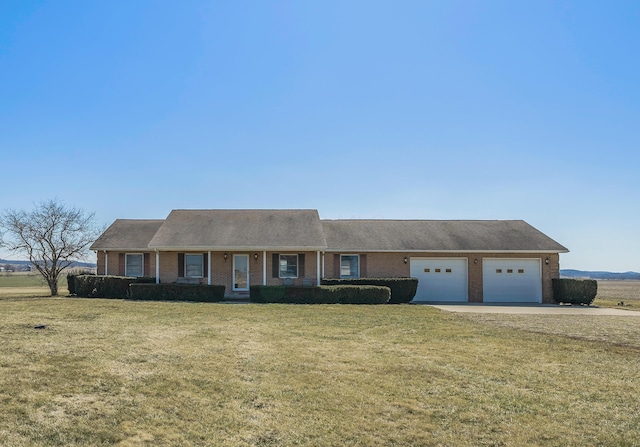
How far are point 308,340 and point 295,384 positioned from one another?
3.74m

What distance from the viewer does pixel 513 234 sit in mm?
27203

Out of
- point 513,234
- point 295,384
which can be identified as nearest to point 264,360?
point 295,384

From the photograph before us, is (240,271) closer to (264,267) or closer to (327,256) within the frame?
(264,267)

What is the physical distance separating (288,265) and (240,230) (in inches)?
132

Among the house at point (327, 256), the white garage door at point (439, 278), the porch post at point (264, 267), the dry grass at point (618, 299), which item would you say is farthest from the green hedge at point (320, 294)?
the dry grass at point (618, 299)

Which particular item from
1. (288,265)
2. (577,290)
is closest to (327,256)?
(288,265)

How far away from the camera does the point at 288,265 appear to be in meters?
24.9

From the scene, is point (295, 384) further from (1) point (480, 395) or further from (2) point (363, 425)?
(1) point (480, 395)

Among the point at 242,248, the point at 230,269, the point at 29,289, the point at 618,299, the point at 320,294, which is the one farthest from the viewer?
the point at 29,289

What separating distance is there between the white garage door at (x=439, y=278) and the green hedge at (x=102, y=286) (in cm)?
1440

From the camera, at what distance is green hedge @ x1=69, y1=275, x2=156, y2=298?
22.8 meters

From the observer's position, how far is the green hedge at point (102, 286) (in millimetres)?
22797

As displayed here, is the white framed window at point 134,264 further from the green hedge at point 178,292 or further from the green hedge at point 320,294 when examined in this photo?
the green hedge at point 320,294

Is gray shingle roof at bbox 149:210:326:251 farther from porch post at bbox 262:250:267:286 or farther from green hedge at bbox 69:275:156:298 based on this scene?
green hedge at bbox 69:275:156:298
